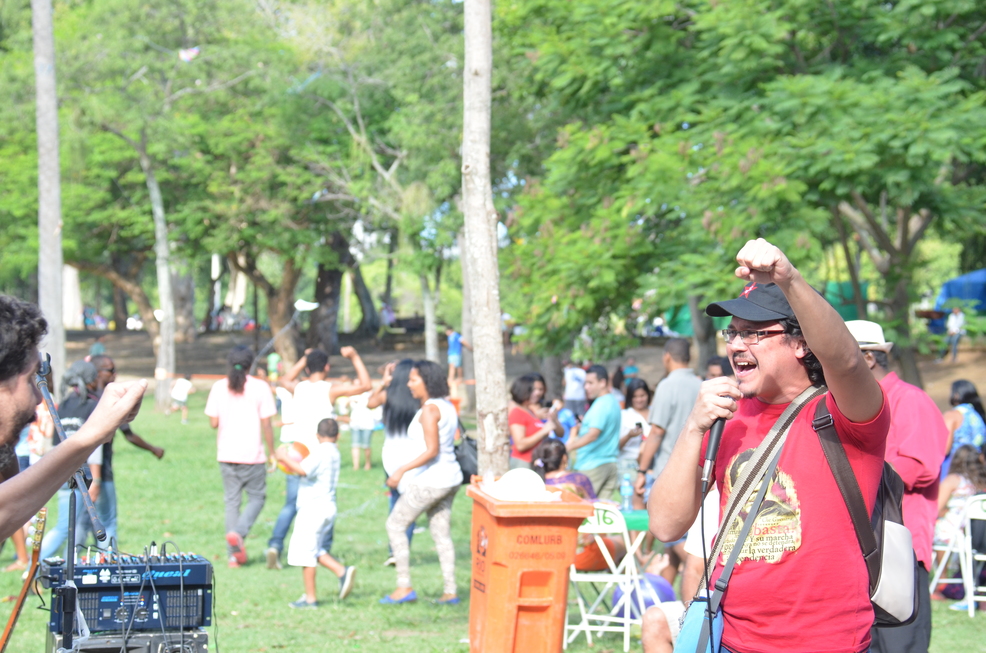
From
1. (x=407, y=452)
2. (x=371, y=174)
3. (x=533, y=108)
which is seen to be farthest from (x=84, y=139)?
(x=407, y=452)

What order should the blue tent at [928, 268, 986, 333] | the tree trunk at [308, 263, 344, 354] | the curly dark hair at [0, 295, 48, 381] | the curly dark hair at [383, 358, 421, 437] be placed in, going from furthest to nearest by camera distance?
the tree trunk at [308, 263, 344, 354] < the blue tent at [928, 268, 986, 333] < the curly dark hair at [383, 358, 421, 437] < the curly dark hair at [0, 295, 48, 381]

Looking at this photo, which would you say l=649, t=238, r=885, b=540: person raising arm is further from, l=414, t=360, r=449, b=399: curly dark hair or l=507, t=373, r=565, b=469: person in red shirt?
l=507, t=373, r=565, b=469: person in red shirt

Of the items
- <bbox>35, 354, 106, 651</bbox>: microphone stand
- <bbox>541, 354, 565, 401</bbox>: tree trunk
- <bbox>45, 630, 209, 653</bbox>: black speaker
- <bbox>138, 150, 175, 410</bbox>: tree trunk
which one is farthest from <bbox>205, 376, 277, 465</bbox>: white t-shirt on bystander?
<bbox>138, 150, 175, 410</bbox>: tree trunk

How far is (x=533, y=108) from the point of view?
25953mm

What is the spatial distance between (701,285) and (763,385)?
10398 mm

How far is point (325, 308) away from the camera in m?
42.1

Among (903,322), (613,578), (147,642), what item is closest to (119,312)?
(903,322)

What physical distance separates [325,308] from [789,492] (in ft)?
131

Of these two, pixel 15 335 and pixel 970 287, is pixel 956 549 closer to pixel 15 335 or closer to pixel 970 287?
pixel 15 335

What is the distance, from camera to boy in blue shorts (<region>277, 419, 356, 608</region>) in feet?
26.0

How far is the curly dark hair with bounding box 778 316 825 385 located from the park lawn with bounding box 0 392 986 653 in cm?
298

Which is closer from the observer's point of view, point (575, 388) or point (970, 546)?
point (970, 546)

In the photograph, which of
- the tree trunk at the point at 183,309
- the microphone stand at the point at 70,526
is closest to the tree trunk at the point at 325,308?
the tree trunk at the point at 183,309

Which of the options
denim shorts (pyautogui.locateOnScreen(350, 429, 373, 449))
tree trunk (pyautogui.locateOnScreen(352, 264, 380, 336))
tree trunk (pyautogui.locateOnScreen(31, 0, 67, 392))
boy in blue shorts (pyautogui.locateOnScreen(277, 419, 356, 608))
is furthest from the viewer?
tree trunk (pyautogui.locateOnScreen(352, 264, 380, 336))
